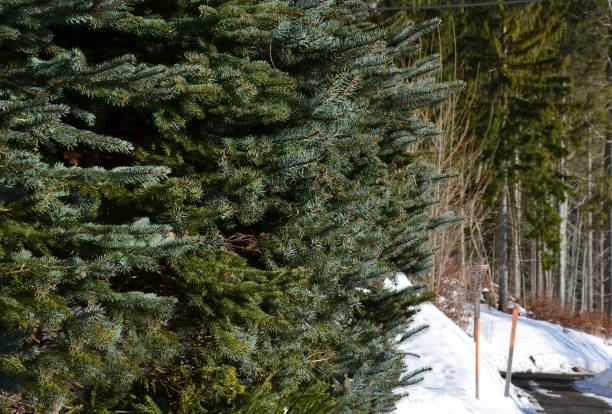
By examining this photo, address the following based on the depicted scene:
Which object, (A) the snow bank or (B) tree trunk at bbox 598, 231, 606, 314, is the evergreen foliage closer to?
(A) the snow bank

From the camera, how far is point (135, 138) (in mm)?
2812

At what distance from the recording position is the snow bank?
11.0 m

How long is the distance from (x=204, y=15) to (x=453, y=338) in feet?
23.1

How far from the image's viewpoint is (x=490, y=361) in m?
9.28

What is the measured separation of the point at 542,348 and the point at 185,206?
1177 centimetres

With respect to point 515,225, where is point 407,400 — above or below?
below

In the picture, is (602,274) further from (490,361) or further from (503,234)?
(490,361)

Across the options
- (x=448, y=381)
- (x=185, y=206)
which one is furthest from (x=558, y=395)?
(x=185, y=206)

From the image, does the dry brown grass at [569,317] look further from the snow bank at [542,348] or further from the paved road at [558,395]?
the paved road at [558,395]

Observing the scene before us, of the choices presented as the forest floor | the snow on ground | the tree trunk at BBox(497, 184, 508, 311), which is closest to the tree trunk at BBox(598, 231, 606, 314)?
the tree trunk at BBox(497, 184, 508, 311)

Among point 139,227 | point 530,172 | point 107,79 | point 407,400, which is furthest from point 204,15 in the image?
point 530,172

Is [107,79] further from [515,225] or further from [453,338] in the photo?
[515,225]

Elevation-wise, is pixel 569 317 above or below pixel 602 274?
below

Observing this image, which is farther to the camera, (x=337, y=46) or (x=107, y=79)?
(x=337, y=46)
